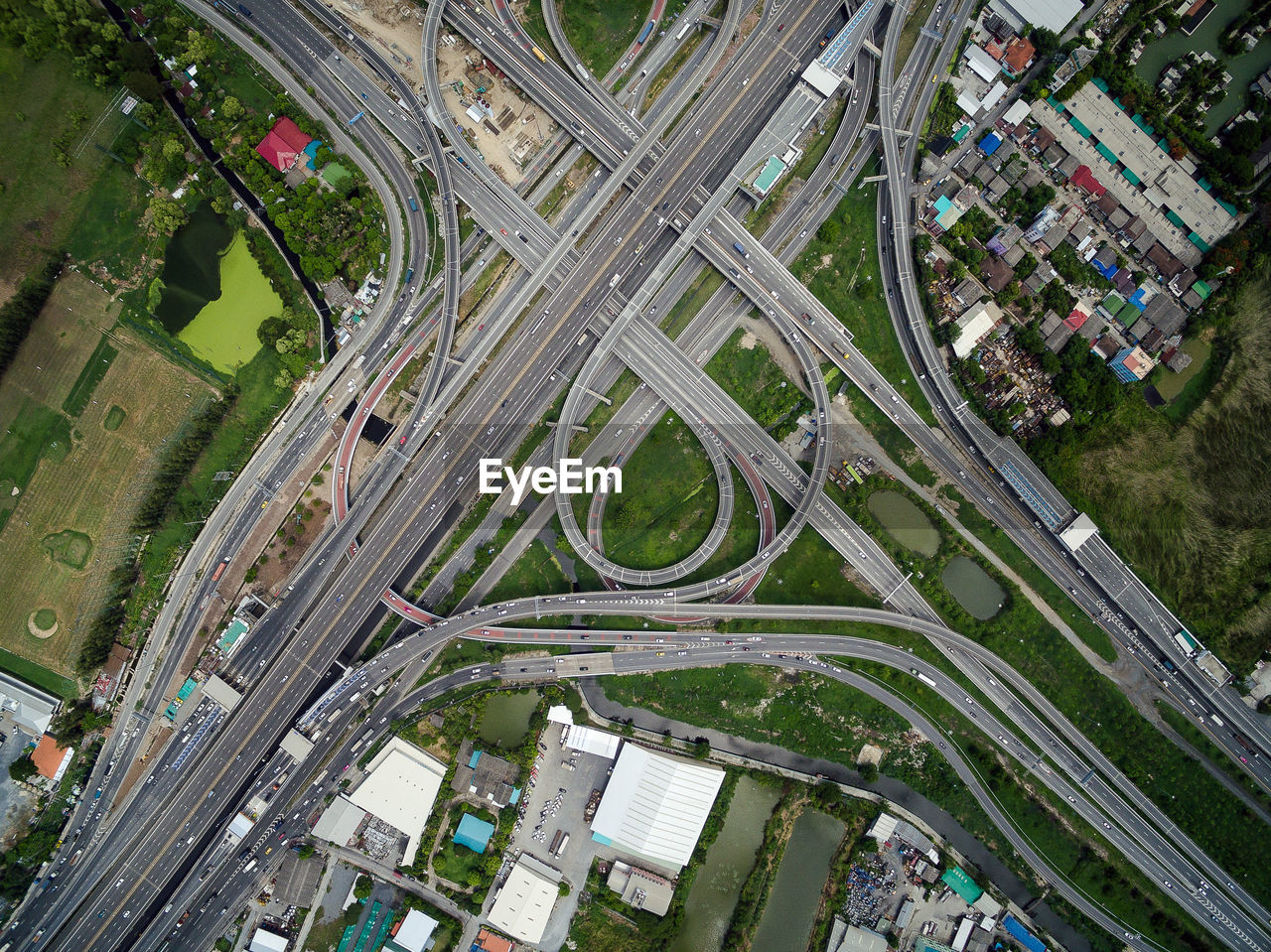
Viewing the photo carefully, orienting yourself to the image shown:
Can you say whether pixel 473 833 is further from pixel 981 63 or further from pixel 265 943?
pixel 981 63

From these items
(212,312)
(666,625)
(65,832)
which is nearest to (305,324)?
(212,312)

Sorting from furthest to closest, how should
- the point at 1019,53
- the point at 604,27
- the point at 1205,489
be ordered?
the point at 604,27
the point at 1019,53
the point at 1205,489

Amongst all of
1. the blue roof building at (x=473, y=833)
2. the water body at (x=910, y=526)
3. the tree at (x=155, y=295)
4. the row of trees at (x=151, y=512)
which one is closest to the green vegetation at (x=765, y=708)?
the water body at (x=910, y=526)

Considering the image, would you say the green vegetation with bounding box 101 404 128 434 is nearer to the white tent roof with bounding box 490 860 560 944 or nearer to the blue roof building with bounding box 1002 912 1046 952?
the white tent roof with bounding box 490 860 560 944

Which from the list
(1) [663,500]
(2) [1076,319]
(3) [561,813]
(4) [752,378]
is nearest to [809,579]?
(1) [663,500]

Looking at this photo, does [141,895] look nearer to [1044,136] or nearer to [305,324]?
[305,324]

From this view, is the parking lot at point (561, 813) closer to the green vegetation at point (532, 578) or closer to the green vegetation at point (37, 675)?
the green vegetation at point (532, 578)
